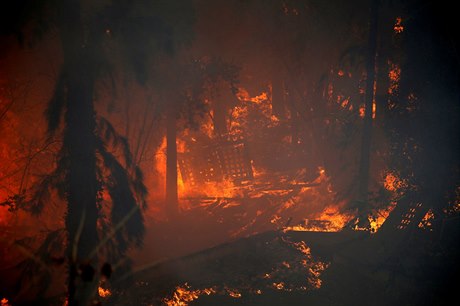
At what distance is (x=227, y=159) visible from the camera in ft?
68.3

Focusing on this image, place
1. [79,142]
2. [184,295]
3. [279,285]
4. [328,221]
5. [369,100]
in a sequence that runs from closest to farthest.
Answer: [79,142] → [184,295] → [279,285] → [369,100] → [328,221]

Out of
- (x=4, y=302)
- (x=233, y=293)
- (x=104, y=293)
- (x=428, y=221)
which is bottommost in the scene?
(x=233, y=293)

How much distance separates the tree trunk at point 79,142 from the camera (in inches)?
290

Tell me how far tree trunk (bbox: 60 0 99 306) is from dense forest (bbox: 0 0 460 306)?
0.03 meters

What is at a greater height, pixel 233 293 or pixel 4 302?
pixel 4 302

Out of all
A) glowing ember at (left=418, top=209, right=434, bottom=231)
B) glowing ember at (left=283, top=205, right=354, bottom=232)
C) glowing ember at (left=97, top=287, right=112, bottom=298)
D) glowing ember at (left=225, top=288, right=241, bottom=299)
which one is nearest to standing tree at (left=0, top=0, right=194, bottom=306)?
glowing ember at (left=97, top=287, right=112, bottom=298)

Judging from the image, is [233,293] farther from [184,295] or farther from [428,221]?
[428,221]

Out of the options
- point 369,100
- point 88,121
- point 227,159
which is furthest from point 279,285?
point 227,159

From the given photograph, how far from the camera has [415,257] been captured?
408 inches

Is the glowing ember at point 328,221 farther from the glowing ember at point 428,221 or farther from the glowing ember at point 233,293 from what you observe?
the glowing ember at point 233,293

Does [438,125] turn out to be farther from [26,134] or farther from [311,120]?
[26,134]

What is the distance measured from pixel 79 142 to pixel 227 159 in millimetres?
13472

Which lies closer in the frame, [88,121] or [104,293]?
[88,121]

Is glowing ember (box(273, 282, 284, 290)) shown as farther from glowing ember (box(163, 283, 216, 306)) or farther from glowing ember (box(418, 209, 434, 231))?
glowing ember (box(418, 209, 434, 231))
